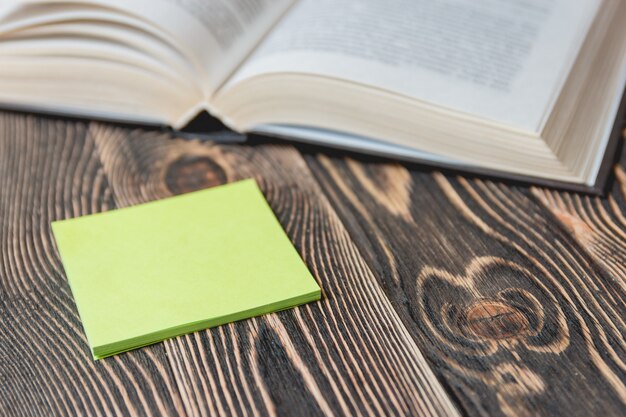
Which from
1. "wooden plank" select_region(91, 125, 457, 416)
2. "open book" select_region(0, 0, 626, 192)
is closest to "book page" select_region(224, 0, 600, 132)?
"open book" select_region(0, 0, 626, 192)

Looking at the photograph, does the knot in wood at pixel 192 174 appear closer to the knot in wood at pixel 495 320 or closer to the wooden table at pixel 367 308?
the wooden table at pixel 367 308

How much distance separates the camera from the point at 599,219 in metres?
0.74

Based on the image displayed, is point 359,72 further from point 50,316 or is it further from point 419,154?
point 50,316

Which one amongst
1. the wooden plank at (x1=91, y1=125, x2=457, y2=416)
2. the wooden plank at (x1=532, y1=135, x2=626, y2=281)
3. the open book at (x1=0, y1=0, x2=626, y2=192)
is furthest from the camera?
the open book at (x1=0, y1=0, x2=626, y2=192)

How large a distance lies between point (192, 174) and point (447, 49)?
33 cm

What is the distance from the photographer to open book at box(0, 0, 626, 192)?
0.80m

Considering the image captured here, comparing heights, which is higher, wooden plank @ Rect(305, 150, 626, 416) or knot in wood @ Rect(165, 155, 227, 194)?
wooden plank @ Rect(305, 150, 626, 416)

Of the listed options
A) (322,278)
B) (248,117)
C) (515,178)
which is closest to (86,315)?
(322,278)

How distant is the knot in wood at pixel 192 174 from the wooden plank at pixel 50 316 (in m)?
0.07

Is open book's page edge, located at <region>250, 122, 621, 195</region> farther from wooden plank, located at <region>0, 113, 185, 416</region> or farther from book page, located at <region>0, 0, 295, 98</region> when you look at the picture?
wooden plank, located at <region>0, 113, 185, 416</region>

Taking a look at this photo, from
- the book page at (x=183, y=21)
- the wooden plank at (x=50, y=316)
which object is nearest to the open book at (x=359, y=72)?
the book page at (x=183, y=21)

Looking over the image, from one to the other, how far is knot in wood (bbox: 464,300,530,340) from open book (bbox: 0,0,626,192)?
8.0 inches

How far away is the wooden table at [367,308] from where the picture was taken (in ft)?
1.87

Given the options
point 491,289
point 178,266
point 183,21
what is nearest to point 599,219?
point 491,289
